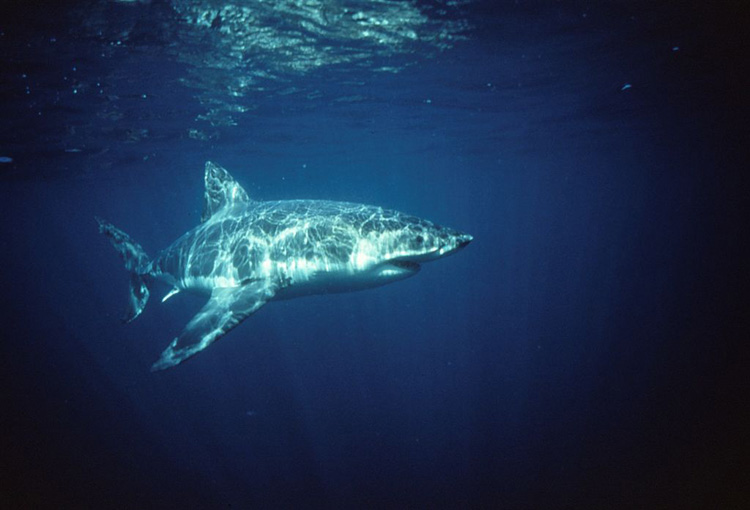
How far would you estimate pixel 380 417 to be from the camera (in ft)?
54.4

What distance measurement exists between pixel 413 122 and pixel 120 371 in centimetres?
2472

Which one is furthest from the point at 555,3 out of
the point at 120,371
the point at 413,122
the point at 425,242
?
the point at 120,371

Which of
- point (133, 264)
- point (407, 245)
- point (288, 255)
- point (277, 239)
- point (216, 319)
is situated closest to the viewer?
point (216, 319)

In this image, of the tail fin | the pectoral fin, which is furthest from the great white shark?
the tail fin

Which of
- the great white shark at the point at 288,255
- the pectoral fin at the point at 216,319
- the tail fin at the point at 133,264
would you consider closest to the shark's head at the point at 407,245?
the great white shark at the point at 288,255

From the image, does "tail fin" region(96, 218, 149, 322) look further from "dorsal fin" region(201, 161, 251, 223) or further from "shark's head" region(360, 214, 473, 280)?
"shark's head" region(360, 214, 473, 280)

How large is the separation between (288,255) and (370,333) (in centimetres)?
2075

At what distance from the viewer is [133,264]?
40.6ft

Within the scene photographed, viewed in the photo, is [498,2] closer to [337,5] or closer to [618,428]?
[337,5]

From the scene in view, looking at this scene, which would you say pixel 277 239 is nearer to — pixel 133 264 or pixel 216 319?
pixel 216 319

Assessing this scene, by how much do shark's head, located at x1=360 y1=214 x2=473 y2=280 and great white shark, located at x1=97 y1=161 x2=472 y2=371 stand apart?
0.02 metres

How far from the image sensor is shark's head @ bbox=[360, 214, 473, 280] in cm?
659

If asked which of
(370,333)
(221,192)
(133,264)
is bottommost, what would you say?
(370,333)

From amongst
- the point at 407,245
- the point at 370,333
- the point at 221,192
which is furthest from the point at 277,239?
the point at 370,333
